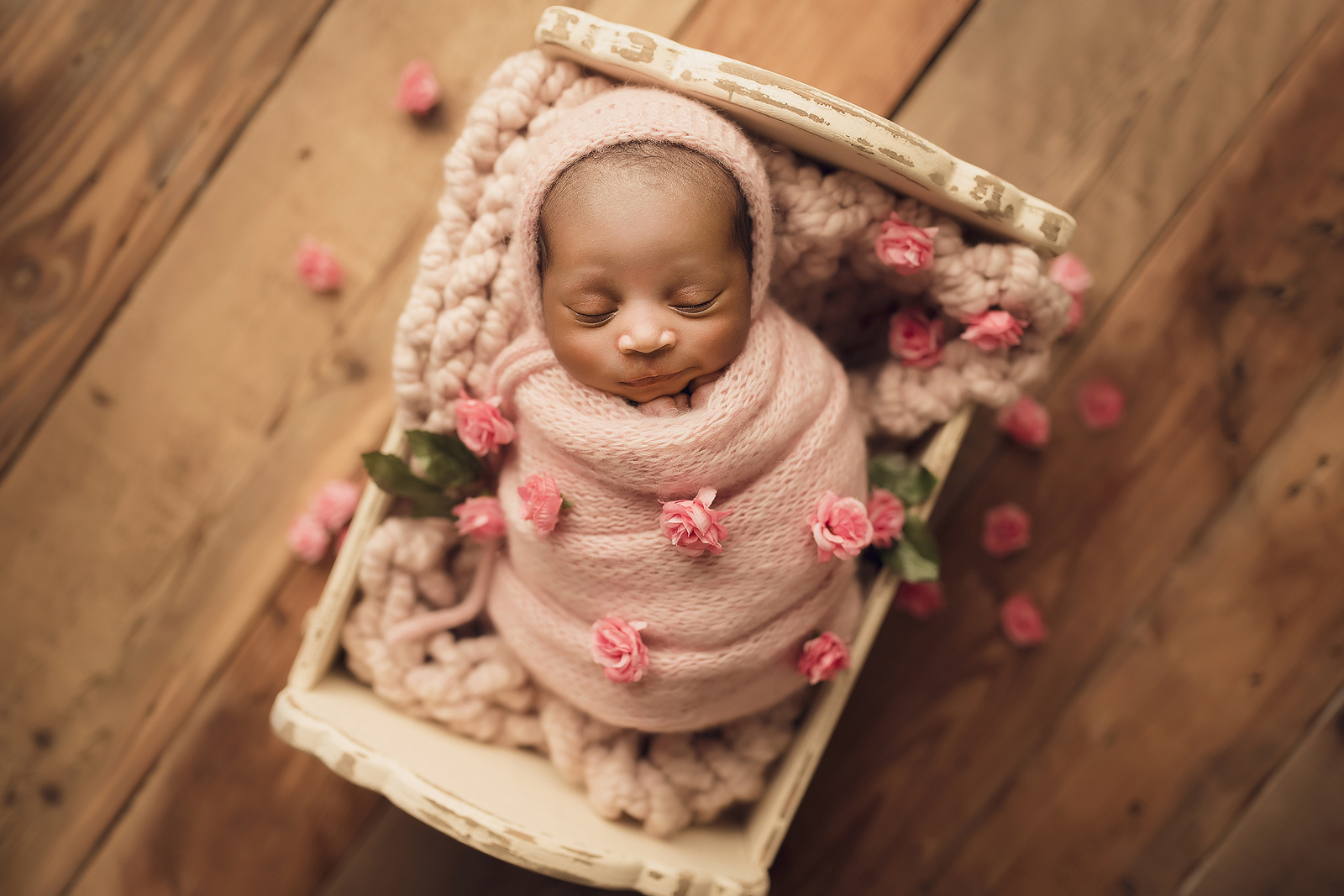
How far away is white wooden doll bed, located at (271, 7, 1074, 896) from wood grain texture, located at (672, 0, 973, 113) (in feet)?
1.11

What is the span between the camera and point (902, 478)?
0.89m

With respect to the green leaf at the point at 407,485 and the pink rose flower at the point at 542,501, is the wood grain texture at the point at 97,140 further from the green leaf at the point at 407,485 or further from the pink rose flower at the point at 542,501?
the pink rose flower at the point at 542,501

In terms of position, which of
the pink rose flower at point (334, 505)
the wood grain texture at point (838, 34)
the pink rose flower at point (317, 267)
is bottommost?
the pink rose flower at point (334, 505)

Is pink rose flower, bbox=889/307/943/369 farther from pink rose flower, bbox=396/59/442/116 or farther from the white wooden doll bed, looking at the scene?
pink rose flower, bbox=396/59/442/116

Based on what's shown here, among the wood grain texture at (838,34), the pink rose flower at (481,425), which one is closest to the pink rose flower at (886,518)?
the pink rose flower at (481,425)

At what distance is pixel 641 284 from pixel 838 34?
0.59 metres

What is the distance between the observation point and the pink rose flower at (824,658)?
82 centimetres

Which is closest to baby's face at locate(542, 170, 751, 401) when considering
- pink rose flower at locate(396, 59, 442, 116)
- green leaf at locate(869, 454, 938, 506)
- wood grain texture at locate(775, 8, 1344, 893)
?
green leaf at locate(869, 454, 938, 506)

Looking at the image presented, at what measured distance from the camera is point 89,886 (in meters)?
1.11

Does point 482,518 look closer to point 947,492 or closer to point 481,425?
point 481,425

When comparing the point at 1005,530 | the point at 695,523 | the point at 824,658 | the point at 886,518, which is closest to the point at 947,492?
the point at 1005,530

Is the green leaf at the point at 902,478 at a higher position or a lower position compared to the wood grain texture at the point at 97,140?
higher

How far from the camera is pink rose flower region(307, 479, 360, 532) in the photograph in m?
1.07

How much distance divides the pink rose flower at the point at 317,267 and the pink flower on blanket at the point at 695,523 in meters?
0.62
